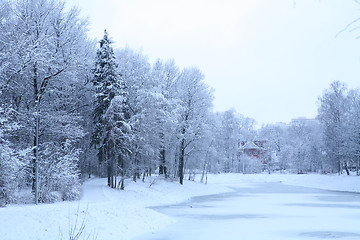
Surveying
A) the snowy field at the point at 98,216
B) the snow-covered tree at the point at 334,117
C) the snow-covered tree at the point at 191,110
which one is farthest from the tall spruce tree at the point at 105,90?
the snow-covered tree at the point at 334,117

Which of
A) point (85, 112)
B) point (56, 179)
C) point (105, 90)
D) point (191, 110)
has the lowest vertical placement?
point (56, 179)

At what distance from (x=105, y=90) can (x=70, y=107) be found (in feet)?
18.7

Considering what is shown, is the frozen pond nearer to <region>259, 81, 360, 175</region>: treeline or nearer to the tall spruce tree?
the tall spruce tree

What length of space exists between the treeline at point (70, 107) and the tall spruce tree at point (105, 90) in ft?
0.29

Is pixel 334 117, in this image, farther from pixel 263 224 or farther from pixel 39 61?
pixel 39 61

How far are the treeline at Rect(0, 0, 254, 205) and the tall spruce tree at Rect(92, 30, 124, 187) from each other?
9 centimetres

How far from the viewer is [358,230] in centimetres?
1725

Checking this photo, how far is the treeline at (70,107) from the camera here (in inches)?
966

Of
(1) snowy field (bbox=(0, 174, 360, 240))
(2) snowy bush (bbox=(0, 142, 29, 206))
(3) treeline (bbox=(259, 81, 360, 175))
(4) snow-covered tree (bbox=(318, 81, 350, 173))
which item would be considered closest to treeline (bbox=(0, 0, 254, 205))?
(2) snowy bush (bbox=(0, 142, 29, 206))

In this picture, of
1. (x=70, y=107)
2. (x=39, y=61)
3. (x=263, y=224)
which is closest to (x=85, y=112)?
(x=70, y=107)

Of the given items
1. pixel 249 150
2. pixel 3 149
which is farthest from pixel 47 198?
pixel 249 150

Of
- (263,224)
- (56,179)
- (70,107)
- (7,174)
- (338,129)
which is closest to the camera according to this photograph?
(263,224)

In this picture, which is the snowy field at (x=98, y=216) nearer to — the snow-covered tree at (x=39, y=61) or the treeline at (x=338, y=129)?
the snow-covered tree at (x=39, y=61)

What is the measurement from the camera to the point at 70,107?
114 ft
